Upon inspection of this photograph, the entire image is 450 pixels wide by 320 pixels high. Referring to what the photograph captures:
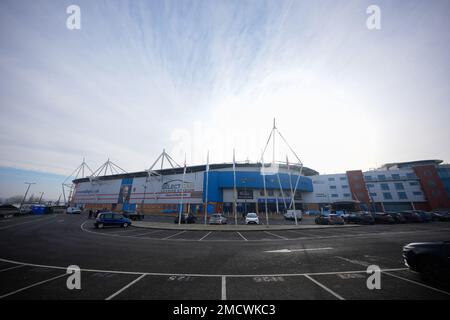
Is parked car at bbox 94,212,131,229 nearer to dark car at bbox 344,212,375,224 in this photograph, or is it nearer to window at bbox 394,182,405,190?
dark car at bbox 344,212,375,224

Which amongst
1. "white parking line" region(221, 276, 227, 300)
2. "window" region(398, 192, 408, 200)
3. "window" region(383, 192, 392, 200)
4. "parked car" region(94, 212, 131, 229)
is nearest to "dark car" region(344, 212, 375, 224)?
"white parking line" region(221, 276, 227, 300)

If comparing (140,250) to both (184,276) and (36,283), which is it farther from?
(184,276)

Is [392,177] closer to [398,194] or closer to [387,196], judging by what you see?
[398,194]

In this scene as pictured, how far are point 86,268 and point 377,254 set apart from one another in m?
14.3

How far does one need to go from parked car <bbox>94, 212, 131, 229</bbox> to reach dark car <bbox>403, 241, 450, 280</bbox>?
2628 cm

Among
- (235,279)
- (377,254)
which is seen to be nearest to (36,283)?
(235,279)

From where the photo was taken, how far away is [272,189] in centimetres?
5219

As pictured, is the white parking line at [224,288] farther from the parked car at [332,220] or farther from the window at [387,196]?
the window at [387,196]

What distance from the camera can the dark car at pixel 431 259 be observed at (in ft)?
17.8

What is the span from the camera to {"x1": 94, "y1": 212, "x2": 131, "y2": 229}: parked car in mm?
20094

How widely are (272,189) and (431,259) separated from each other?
1870 inches

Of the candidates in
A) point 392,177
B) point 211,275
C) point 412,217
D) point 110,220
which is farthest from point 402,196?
point 110,220

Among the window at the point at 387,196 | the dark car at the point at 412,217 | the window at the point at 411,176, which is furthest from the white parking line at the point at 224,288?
the window at the point at 411,176

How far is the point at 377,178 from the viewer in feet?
202
